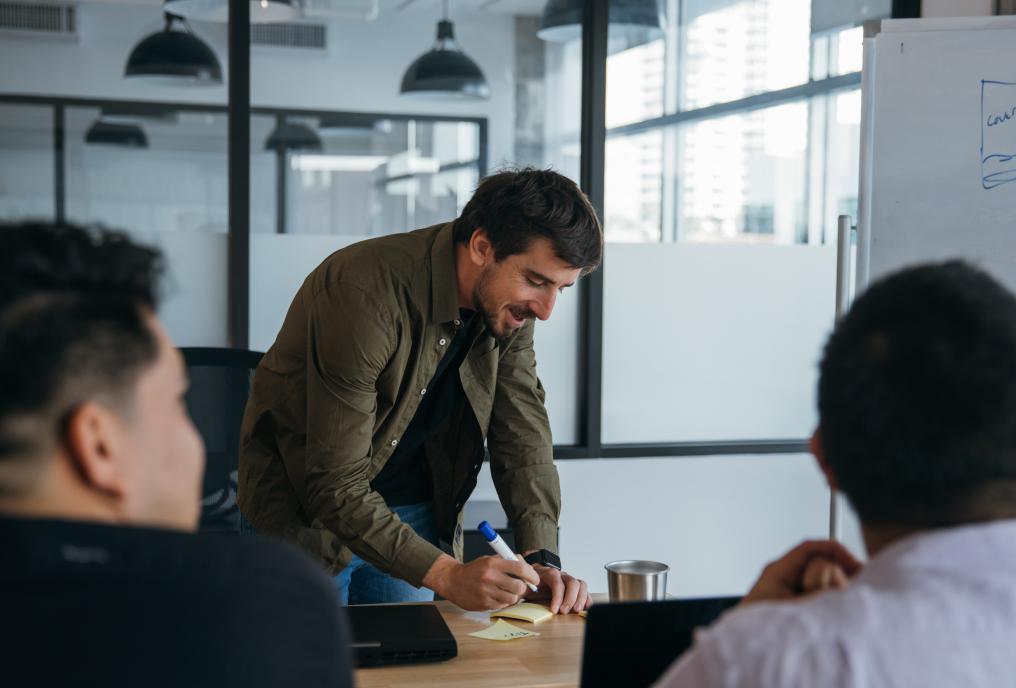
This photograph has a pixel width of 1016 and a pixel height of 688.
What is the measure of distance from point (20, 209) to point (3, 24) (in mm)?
531

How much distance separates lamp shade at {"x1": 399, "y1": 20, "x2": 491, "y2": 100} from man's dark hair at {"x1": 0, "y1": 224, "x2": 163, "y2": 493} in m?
2.26

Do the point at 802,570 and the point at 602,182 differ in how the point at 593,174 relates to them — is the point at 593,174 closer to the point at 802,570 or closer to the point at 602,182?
the point at 602,182

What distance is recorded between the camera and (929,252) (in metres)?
2.33

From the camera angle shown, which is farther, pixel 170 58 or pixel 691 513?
pixel 691 513

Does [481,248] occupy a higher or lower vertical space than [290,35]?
lower

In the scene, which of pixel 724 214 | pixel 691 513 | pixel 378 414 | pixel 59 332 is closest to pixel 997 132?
pixel 724 214

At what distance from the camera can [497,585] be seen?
146cm

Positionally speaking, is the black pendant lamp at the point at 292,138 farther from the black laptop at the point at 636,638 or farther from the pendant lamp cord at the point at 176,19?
the black laptop at the point at 636,638

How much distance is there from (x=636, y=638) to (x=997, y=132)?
1926 mm

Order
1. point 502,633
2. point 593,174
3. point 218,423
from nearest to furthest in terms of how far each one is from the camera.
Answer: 1. point 502,633
2. point 218,423
3. point 593,174

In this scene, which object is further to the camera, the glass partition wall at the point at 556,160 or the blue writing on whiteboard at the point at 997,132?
the glass partition wall at the point at 556,160

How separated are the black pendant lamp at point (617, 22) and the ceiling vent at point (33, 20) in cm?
142

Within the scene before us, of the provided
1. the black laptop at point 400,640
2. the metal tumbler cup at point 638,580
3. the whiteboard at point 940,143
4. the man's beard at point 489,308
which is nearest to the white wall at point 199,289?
the man's beard at point 489,308

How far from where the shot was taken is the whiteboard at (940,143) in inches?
90.7
